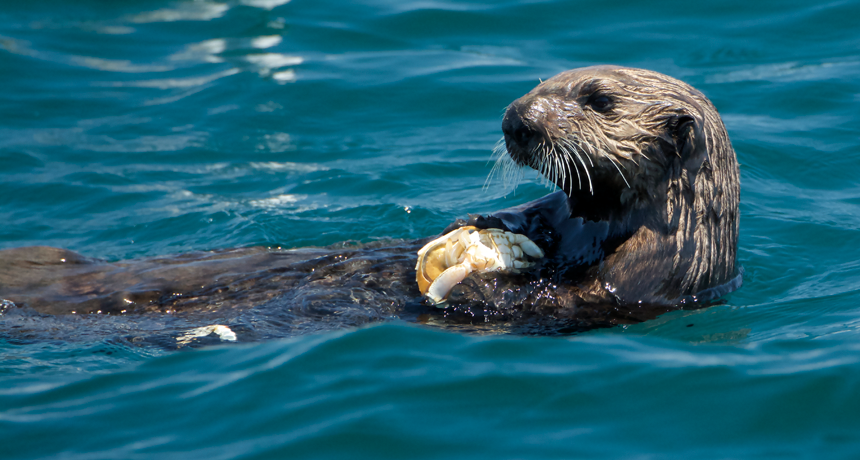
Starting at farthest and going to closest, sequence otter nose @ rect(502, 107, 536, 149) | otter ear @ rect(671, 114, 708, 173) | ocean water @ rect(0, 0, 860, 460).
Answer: otter ear @ rect(671, 114, 708, 173)
otter nose @ rect(502, 107, 536, 149)
ocean water @ rect(0, 0, 860, 460)

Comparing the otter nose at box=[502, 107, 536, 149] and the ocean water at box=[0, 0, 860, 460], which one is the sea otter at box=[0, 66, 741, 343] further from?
the ocean water at box=[0, 0, 860, 460]

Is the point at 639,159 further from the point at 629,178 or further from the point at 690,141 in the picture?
the point at 690,141

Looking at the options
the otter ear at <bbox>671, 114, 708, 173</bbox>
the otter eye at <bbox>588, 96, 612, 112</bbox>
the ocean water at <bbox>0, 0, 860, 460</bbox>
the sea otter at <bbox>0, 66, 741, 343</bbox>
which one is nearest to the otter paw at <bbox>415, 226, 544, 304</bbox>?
the sea otter at <bbox>0, 66, 741, 343</bbox>

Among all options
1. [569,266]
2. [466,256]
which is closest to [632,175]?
[569,266]

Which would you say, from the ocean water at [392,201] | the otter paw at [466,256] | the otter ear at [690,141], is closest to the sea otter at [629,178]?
the otter ear at [690,141]

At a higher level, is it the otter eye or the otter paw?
the otter eye

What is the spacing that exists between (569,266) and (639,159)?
0.72 meters

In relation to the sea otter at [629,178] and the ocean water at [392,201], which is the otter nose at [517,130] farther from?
the ocean water at [392,201]

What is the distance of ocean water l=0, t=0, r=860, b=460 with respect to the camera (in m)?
3.35

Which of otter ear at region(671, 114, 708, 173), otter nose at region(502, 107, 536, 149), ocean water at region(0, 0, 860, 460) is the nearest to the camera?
ocean water at region(0, 0, 860, 460)

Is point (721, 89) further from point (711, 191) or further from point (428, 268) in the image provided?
point (428, 268)

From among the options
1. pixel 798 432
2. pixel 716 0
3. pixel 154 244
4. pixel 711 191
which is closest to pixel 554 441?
pixel 798 432

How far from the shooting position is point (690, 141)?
4574 millimetres

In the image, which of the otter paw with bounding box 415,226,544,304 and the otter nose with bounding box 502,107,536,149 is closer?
the otter nose with bounding box 502,107,536,149
